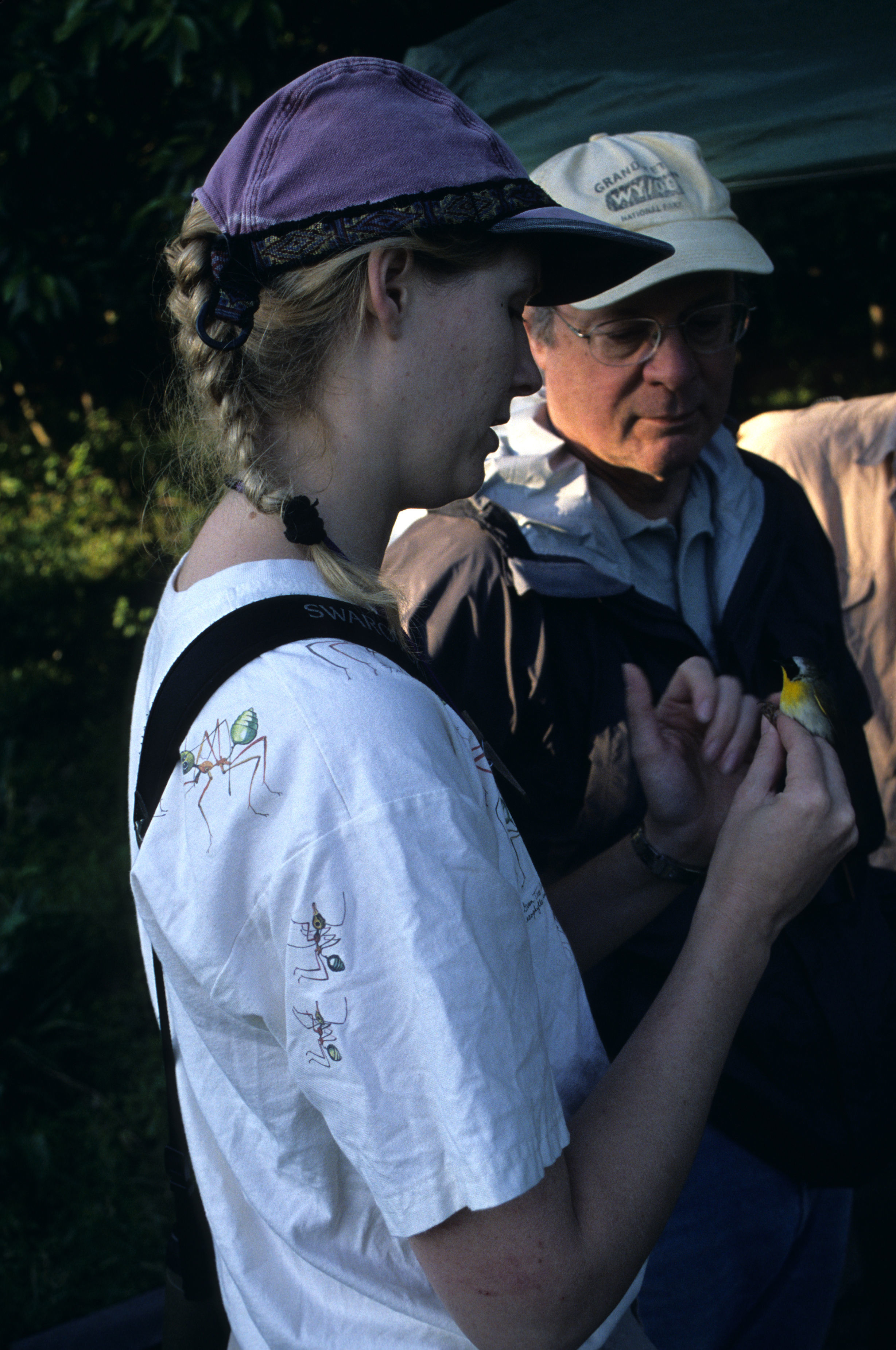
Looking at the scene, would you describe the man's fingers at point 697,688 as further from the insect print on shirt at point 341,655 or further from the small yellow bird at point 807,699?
the insect print on shirt at point 341,655

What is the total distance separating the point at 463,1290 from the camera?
2.66 ft

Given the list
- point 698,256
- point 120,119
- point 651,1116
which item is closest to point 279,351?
point 651,1116

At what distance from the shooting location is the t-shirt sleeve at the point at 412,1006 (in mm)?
765

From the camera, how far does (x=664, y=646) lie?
1784 mm

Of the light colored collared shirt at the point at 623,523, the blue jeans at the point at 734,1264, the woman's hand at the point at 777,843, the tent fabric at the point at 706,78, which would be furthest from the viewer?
the tent fabric at the point at 706,78

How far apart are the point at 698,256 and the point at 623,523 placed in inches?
20.6

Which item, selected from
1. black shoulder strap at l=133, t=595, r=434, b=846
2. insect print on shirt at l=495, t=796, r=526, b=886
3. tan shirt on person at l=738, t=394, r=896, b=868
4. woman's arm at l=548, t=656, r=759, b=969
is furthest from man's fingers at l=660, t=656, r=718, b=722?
tan shirt on person at l=738, t=394, r=896, b=868

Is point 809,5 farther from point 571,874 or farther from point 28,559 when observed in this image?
point 28,559

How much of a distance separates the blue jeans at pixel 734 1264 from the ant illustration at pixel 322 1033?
3.69 ft

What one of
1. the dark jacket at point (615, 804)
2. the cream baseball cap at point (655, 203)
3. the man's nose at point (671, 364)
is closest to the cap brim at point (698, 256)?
the cream baseball cap at point (655, 203)

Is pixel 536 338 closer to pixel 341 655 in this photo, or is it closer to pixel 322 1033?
pixel 341 655

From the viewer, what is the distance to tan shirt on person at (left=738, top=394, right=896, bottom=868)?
2844 mm

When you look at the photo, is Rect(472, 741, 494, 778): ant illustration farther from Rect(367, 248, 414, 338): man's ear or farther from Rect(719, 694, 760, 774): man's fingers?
Rect(719, 694, 760, 774): man's fingers

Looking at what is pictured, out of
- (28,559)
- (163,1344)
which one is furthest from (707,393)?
(28,559)
